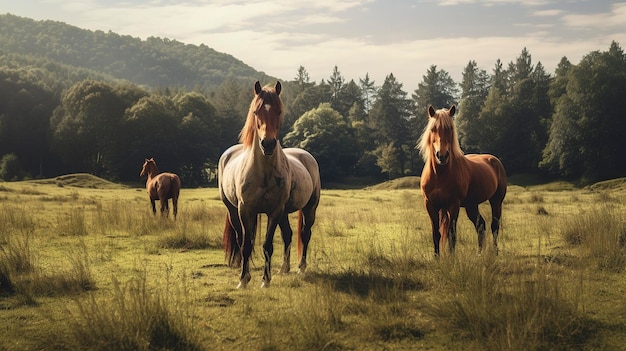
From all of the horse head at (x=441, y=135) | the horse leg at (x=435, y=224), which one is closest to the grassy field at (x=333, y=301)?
the horse leg at (x=435, y=224)

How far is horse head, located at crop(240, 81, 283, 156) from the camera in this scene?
20.3 feet

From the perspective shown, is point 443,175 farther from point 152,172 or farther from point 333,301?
point 152,172

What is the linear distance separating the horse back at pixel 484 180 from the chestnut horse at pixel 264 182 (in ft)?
10.5

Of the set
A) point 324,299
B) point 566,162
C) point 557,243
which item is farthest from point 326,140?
point 324,299

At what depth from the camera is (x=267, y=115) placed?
251 inches

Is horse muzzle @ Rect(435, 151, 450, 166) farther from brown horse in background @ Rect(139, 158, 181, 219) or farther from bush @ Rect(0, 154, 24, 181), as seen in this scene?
bush @ Rect(0, 154, 24, 181)

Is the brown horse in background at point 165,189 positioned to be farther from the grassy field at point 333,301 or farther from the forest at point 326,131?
the forest at point 326,131

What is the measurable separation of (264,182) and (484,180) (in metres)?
4.72

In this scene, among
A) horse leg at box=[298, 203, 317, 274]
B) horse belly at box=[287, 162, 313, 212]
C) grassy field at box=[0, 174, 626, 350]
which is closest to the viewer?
grassy field at box=[0, 174, 626, 350]

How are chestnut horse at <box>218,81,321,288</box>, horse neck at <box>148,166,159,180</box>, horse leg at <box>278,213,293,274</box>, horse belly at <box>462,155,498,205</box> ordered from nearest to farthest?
chestnut horse at <box>218,81,321,288</box>, horse leg at <box>278,213,293,274</box>, horse belly at <box>462,155,498,205</box>, horse neck at <box>148,166,159,180</box>

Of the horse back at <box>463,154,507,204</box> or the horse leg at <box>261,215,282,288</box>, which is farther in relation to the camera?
the horse back at <box>463,154,507,204</box>

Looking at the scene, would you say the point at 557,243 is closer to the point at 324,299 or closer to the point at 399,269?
the point at 399,269

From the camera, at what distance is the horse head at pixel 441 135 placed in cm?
749

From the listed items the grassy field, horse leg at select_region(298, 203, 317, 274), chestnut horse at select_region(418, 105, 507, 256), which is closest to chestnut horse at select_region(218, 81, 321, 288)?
horse leg at select_region(298, 203, 317, 274)
